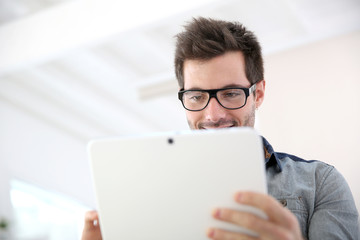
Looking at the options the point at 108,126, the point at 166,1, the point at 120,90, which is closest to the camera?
the point at 166,1

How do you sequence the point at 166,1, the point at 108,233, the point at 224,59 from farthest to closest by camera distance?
the point at 166,1 → the point at 224,59 → the point at 108,233

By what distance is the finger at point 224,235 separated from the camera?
0.95m

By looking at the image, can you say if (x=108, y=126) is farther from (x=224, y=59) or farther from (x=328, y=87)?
(x=224, y=59)

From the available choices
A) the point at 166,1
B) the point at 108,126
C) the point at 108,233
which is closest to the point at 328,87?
the point at 166,1

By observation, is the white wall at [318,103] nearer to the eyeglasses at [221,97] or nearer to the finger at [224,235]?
the eyeglasses at [221,97]

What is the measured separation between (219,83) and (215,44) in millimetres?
144

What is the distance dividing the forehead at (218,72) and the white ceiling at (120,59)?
6.91ft

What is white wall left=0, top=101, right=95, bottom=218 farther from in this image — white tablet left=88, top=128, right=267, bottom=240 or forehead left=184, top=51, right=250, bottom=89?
white tablet left=88, top=128, right=267, bottom=240

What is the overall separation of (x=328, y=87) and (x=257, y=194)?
3963 millimetres

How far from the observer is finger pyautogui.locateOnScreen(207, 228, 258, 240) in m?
0.95

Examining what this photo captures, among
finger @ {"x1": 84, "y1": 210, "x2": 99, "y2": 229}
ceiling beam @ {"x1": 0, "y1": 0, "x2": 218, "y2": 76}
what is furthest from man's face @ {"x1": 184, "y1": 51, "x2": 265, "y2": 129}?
ceiling beam @ {"x1": 0, "y1": 0, "x2": 218, "y2": 76}

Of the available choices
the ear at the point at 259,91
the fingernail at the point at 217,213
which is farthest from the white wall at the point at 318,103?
the fingernail at the point at 217,213

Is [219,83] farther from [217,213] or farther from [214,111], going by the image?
[217,213]

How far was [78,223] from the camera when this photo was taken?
826 cm
